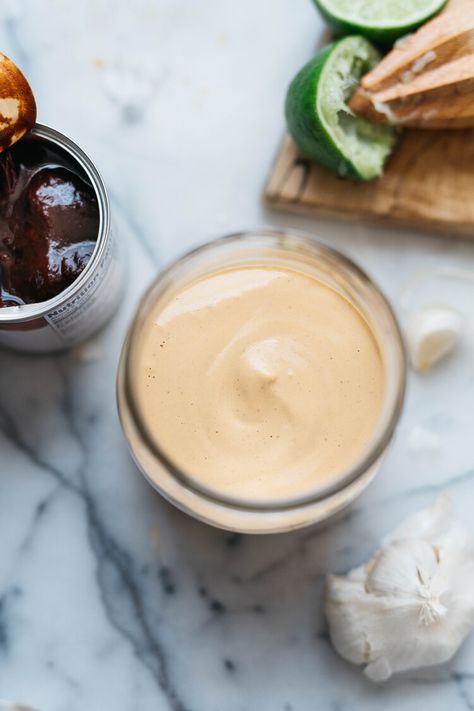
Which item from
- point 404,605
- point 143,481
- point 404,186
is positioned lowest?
point 404,605

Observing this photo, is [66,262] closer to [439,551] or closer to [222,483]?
[222,483]

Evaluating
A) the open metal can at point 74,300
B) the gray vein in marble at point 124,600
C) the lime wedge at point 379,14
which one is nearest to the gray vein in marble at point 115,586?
the gray vein in marble at point 124,600

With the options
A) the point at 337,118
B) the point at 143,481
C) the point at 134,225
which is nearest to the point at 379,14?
the point at 337,118

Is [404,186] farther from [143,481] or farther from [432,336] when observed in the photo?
[143,481]

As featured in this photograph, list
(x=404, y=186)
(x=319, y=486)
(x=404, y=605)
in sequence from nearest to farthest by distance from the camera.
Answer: (x=319, y=486), (x=404, y=605), (x=404, y=186)

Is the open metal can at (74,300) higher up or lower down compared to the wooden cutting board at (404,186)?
higher up

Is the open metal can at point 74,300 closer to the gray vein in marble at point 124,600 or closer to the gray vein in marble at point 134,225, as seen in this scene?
the gray vein in marble at point 134,225

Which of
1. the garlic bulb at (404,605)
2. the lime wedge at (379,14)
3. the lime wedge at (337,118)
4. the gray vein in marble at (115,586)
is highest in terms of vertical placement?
the lime wedge at (379,14)

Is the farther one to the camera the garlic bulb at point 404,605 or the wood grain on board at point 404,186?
the wood grain on board at point 404,186
